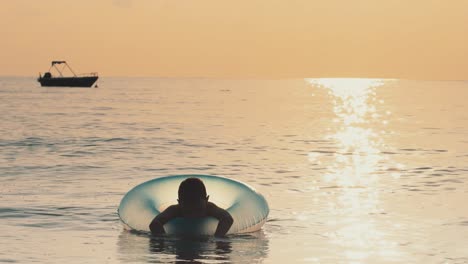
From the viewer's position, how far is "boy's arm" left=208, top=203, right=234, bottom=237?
14148 millimetres

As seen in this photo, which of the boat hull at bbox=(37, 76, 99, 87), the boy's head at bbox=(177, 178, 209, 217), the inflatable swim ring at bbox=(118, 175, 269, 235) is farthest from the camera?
the boat hull at bbox=(37, 76, 99, 87)

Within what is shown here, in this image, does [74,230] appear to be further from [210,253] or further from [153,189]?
[210,253]

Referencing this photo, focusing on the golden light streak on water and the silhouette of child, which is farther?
the golden light streak on water

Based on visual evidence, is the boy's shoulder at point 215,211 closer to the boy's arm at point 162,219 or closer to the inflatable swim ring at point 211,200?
the inflatable swim ring at point 211,200

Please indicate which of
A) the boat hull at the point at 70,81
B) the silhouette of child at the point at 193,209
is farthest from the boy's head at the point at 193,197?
the boat hull at the point at 70,81

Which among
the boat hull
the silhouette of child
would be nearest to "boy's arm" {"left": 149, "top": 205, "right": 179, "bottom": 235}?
the silhouette of child

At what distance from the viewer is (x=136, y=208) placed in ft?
48.3

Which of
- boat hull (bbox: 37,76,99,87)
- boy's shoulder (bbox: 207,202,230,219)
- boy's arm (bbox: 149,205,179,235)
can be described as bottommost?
boy's arm (bbox: 149,205,179,235)

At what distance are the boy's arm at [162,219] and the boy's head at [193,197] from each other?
162 mm

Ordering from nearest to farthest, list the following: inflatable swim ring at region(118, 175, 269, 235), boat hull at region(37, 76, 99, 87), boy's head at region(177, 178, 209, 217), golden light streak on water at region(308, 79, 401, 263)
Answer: boy's head at region(177, 178, 209, 217), golden light streak on water at region(308, 79, 401, 263), inflatable swim ring at region(118, 175, 269, 235), boat hull at region(37, 76, 99, 87)

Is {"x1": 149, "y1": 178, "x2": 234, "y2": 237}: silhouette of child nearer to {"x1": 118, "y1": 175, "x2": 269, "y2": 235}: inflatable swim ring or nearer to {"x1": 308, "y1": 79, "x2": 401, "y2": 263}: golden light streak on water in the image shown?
{"x1": 118, "y1": 175, "x2": 269, "y2": 235}: inflatable swim ring

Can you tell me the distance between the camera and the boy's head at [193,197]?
13.7m

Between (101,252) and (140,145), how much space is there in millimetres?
27439

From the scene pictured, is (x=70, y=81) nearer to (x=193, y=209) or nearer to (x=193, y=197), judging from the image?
(x=193, y=209)
